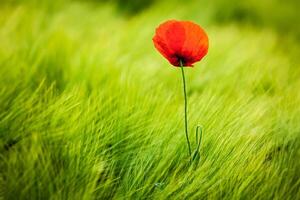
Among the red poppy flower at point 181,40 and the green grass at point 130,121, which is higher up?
the red poppy flower at point 181,40

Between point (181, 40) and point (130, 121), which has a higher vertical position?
point (181, 40)

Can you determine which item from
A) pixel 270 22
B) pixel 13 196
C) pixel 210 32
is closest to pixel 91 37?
pixel 210 32

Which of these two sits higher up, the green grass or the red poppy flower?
the red poppy flower

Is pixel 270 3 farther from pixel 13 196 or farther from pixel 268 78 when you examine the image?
pixel 13 196
